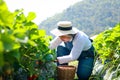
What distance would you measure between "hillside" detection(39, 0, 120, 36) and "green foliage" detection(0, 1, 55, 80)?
311ft

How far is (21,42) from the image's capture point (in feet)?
6.29

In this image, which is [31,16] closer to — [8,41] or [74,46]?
[74,46]

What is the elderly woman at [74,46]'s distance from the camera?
5.77 metres

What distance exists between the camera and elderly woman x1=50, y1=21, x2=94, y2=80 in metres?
5.77

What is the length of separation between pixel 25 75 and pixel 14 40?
8.52 feet

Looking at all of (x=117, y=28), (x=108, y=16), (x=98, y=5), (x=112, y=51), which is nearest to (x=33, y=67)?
(x=117, y=28)

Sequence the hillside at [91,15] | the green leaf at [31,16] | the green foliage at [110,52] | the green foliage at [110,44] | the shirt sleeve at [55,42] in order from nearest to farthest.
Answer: the green leaf at [31,16], the green foliage at [110,52], the green foliage at [110,44], the shirt sleeve at [55,42], the hillside at [91,15]

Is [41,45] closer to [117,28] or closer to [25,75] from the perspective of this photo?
[25,75]

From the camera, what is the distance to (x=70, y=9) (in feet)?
374

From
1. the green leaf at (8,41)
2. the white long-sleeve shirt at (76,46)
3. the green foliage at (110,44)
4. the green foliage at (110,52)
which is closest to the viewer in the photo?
the green leaf at (8,41)

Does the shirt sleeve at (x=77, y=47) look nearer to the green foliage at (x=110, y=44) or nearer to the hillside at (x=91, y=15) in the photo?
the green foliage at (x=110, y=44)

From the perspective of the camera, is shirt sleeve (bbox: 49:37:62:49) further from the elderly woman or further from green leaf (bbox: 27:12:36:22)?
green leaf (bbox: 27:12:36:22)

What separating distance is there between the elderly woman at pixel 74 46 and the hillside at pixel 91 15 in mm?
93038

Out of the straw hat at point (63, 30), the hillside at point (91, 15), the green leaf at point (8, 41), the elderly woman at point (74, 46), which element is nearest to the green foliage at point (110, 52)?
the elderly woman at point (74, 46)
